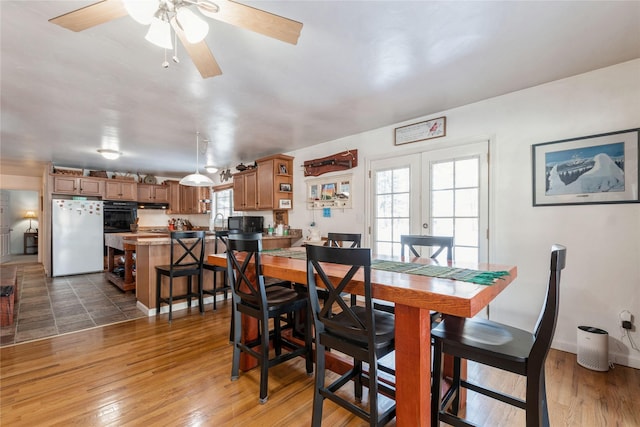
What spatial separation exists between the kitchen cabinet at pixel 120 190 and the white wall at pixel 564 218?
684 cm

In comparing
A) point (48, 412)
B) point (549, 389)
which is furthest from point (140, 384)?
point (549, 389)

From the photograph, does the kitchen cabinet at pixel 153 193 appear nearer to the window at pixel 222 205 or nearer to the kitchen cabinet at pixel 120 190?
the kitchen cabinet at pixel 120 190

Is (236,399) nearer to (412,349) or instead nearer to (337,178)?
(412,349)

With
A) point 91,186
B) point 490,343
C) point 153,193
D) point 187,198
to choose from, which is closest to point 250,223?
point 187,198

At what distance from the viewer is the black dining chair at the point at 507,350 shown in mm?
Result: 1167

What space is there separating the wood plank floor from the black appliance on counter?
4412mm

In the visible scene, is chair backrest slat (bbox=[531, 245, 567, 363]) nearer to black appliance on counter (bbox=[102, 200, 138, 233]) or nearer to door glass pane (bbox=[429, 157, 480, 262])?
door glass pane (bbox=[429, 157, 480, 262])

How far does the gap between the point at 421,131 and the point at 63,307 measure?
5122 mm

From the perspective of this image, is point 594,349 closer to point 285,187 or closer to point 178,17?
point 178,17

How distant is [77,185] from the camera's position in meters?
6.09

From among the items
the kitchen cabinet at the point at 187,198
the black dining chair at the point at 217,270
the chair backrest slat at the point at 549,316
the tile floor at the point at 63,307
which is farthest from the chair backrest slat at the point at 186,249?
the kitchen cabinet at the point at 187,198

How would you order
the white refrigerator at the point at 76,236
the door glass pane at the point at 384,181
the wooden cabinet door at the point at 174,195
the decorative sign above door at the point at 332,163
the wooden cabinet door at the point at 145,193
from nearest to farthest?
1. the door glass pane at the point at 384,181
2. the decorative sign above door at the point at 332,163
3. the white refrigerator at the point at 76,236
4. the wooden cabinet door at the point at 145,193
5. the wooden cabinet door at the point at 174,195

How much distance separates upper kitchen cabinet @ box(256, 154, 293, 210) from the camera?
4.91 meters

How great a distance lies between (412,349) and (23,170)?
8.96 metres
